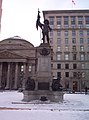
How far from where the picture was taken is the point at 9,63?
108 m

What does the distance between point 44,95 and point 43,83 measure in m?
1.36

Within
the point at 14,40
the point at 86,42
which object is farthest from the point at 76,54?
the point at 14,40

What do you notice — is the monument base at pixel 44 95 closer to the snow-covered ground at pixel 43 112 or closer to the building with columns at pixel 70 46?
the snow-covered ground at pixel 43 112

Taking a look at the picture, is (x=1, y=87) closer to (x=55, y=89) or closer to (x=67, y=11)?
(x=67, y=11)

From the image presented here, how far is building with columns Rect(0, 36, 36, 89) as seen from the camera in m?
106

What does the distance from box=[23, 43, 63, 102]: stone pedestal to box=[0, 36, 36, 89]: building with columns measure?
254 feet

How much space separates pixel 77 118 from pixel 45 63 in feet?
44.3

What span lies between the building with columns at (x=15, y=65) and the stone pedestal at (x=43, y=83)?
77390 mm

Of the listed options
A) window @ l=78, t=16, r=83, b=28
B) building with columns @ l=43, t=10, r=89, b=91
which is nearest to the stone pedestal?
building with columns @ l=43, t=10, r=89, b=91

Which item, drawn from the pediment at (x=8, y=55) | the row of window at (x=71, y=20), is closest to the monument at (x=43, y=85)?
the row of window at (x=71, y=20)

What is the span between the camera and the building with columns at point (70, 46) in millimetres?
94688

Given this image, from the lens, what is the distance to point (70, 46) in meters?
98.9

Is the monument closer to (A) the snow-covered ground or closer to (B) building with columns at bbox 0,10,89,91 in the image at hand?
(A) the snow-covered ground

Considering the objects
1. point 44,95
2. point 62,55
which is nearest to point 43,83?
point 44,95
